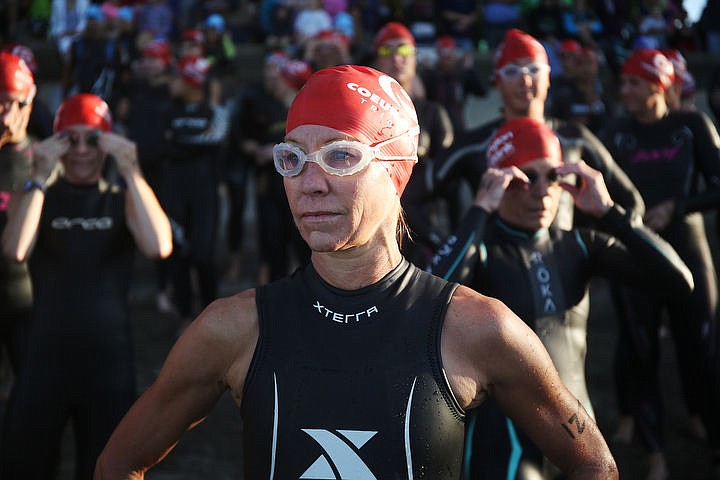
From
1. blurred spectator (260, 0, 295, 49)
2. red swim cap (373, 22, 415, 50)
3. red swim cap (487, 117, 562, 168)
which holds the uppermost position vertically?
red swim cap (487, 117, 562, 168)

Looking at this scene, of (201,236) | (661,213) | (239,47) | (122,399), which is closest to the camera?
Result: (122,399)

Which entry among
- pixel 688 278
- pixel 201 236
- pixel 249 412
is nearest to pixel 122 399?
pixel 249 412

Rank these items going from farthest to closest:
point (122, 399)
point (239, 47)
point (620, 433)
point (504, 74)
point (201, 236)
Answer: point (239, 47) → point (201, 236) → point (620, 433) → point (504, 74) → point (122, 399)

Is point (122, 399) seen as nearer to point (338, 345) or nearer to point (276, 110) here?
point (338, 345)

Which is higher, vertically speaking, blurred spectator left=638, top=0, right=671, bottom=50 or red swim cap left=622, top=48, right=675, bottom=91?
red swim cap left=622, top=48, right=675, bottom=91

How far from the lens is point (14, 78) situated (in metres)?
5.50

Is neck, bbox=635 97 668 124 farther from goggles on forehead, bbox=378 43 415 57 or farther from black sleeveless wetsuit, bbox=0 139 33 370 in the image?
black sleeveless wetsuit, bbox=0 139 33 370

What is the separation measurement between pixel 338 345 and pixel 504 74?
12.1 feet

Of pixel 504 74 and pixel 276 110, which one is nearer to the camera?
pixel 504 74

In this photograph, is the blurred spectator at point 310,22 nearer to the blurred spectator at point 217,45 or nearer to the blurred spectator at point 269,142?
the blurred spectator at point 217,45

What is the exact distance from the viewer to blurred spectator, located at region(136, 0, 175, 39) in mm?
15594

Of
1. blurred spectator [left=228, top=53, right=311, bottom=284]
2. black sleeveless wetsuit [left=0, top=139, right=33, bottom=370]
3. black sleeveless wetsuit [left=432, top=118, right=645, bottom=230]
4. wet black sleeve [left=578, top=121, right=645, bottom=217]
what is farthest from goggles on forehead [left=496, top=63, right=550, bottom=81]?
blurred spectator [left=228, top=53, right=311, bottom=284]

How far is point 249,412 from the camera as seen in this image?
262 centimetres

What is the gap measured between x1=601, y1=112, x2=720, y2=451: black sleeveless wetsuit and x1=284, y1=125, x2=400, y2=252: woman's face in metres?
4.34
